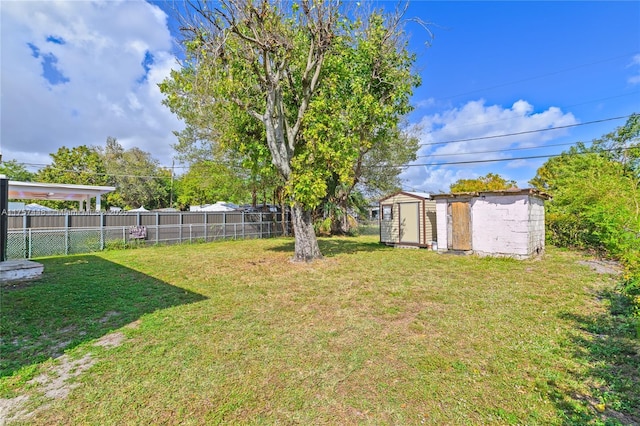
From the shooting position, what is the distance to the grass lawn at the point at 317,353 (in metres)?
2.08

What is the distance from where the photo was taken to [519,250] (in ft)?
27.5

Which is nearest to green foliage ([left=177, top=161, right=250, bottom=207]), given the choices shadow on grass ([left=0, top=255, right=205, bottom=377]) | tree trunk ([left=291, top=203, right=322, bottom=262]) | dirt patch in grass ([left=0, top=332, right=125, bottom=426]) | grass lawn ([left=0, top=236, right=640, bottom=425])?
tree trunk ([left=291, top=203, right=322, bottom=262])

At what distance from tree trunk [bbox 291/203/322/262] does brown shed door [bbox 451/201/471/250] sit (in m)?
4.69

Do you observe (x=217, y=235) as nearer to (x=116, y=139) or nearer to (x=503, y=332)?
(x=503, y=332)

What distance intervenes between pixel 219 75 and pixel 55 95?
10.9m

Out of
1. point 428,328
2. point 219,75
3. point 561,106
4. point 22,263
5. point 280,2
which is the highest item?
point 561,106

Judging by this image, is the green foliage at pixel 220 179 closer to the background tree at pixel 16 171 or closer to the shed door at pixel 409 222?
the shed door at pixel 409 222

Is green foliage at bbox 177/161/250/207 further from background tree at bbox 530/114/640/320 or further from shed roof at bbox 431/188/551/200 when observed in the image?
background tree at bbox 530/114/640/320

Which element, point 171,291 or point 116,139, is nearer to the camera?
point 171,291

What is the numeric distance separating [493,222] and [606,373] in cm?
702

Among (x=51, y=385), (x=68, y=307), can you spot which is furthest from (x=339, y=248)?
(x=51, y=385)

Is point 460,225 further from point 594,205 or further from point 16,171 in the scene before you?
point 16,171

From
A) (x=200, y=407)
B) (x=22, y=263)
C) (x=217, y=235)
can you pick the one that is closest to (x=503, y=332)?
(x=200, y=407)

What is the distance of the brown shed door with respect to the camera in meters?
9.30
